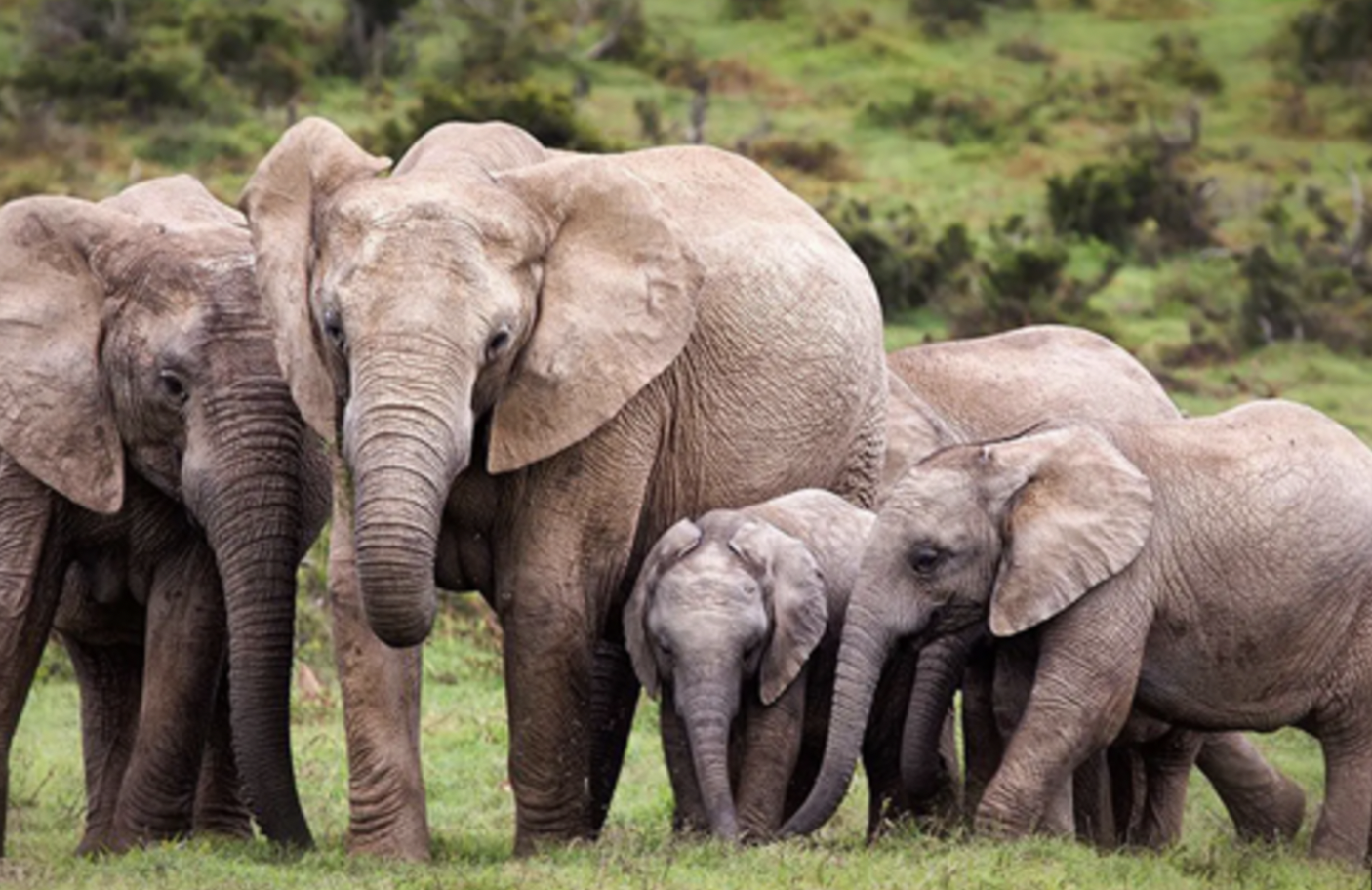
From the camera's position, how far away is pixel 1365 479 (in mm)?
8992

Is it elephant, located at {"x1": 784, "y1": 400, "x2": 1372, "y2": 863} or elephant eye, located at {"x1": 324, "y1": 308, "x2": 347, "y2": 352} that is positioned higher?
elephant eye, located at {"x1": 324, "y1": 308, "x2": 347, "y2": 352}

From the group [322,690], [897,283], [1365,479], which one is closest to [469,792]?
[322,690]

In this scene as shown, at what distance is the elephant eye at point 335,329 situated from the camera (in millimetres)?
7406

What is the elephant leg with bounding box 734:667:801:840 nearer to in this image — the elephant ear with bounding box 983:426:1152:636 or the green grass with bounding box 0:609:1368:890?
the green grass with bounding box 0:609:1368:890

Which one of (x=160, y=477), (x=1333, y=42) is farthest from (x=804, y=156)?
(x=160, y=477)

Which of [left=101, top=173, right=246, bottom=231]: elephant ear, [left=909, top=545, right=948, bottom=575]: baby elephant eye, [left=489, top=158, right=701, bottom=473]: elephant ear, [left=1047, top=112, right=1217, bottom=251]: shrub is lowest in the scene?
Answer: [left=1047, top=112, right=1217, bottom=251]: shrub

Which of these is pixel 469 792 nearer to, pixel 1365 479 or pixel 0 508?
pixel 0 508

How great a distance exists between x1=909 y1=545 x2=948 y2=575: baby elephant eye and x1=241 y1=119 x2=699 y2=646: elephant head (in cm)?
100

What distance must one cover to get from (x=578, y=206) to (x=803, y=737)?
2.04 m

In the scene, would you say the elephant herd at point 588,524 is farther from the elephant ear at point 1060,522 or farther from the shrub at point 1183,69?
the shrub at point 1183,69

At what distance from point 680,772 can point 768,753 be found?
272mm

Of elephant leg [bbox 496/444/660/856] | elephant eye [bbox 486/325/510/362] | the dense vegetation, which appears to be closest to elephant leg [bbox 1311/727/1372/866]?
the dense vegetation

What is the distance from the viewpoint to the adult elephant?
7.24m

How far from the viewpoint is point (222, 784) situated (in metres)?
9.28
